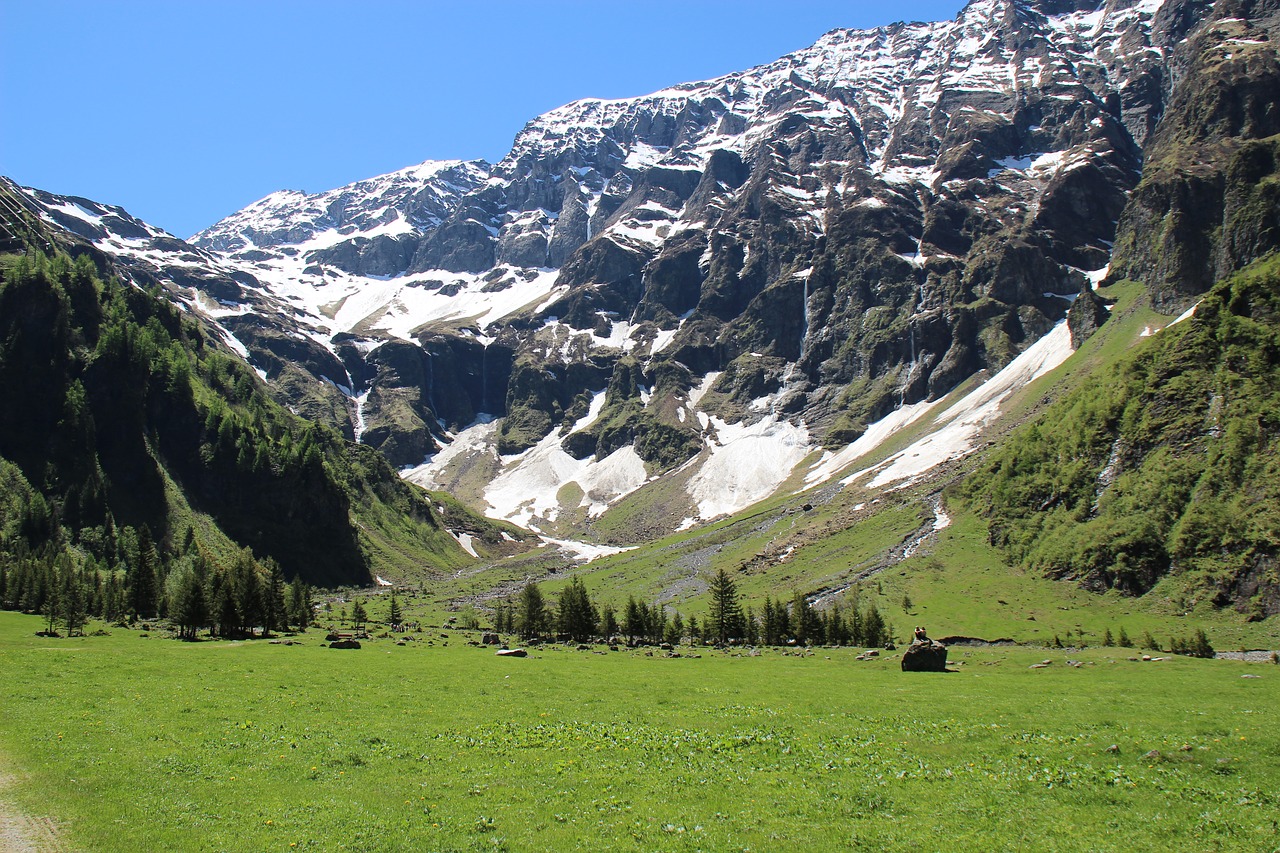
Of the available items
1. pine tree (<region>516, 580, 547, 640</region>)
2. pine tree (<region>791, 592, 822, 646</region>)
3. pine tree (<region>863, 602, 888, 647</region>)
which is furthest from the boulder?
pine tree (<region>516, 580, 547, 640</region>)

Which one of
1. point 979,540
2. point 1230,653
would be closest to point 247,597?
point 1230,653

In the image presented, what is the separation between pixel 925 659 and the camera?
56438mm

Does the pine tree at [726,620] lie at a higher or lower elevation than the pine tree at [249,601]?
lower

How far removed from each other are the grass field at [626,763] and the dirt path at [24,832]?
1.34 ft

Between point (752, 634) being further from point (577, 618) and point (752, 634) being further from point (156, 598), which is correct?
point (156, 598)

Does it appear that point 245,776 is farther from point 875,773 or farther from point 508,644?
point 508,644

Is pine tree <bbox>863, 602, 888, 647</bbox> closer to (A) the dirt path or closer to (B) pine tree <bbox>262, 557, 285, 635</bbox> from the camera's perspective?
(B) pine tree <bbox>262, 557, 285, 635</bbox>

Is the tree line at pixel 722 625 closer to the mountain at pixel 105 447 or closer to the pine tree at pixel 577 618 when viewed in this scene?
Answer: the pine tree at pixel 577 618

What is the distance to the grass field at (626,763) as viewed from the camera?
18344mm

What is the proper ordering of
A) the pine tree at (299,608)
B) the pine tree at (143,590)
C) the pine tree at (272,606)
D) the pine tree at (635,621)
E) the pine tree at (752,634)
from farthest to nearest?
the pine tree at (635,621) < the pine tree at (143,590) < the pine tree at (299,608) < the pine tree at (752,634) < the pine tree at (272,606)

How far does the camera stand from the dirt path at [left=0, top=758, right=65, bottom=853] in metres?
17.2

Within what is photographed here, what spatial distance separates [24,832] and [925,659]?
53866mm

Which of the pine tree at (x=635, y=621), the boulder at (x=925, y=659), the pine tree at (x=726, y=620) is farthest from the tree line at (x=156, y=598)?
the boulder at (x=925, y=659)

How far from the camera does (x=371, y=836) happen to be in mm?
18094
